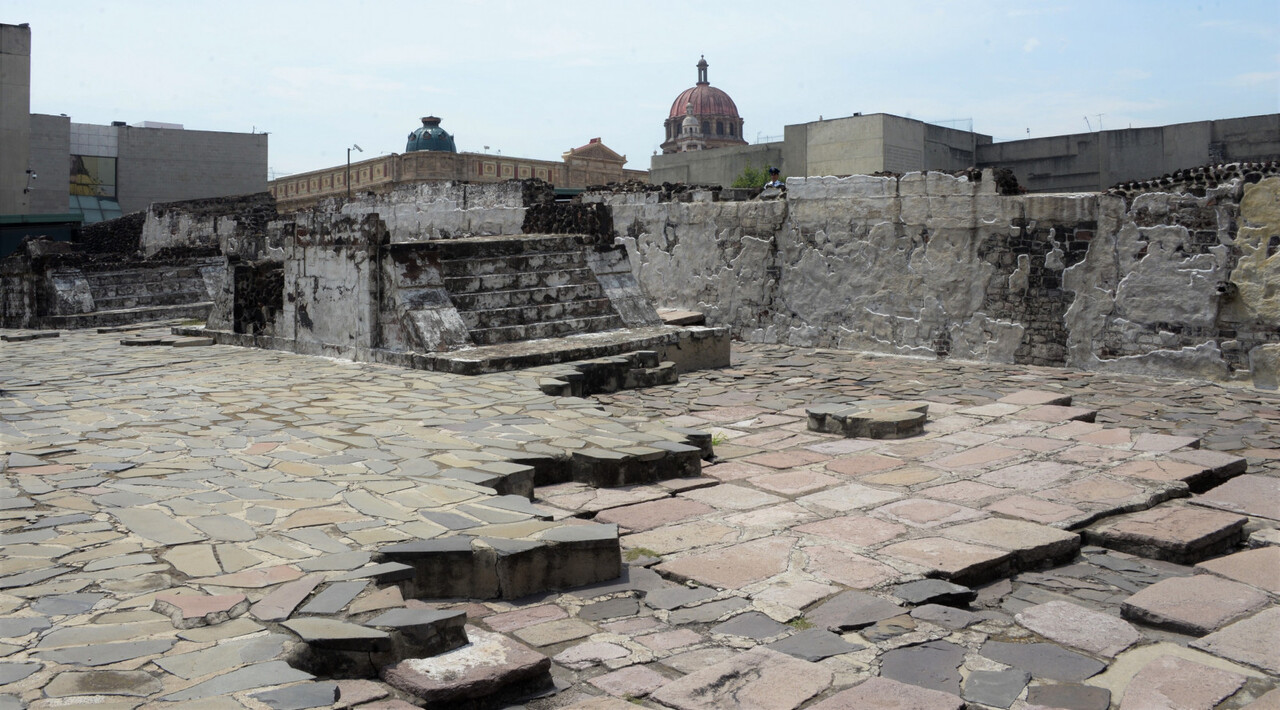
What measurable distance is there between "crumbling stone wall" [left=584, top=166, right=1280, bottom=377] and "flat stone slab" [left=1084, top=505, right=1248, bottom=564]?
150 inches

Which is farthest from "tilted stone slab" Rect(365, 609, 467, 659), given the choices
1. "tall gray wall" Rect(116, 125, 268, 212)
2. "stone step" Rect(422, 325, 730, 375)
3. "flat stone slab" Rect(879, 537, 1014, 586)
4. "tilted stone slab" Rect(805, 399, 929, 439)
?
"tall gray wall" Rect(116, 125, 268, 212)

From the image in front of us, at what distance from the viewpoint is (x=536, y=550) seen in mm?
3188

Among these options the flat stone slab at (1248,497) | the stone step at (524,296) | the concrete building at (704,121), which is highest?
the concrete building at (704,121)

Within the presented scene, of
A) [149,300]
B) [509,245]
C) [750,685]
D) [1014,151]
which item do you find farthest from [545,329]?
[1014,151]

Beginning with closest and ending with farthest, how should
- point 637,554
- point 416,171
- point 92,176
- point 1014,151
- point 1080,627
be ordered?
point 1080,627, point 637,554, point 92,176, point 1014,151, point 416,171

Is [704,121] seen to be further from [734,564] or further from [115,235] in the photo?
[734,564]

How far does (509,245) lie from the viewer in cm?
905

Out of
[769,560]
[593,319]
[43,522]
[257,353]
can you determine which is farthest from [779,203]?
[43,522]

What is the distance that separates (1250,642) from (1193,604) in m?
0.27

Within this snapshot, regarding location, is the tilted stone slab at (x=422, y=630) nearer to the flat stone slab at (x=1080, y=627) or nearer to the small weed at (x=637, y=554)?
the small weed at (x=637, y=554)

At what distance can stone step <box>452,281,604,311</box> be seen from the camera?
328 inches

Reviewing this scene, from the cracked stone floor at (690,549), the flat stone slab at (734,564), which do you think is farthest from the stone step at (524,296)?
the flat stone slab at (734,564)

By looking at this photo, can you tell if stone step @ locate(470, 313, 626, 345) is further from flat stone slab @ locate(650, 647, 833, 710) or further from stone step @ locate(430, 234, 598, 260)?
flat stone slab @ locate(650, 647, 833, 710)

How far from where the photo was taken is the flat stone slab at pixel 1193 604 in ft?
9.47
